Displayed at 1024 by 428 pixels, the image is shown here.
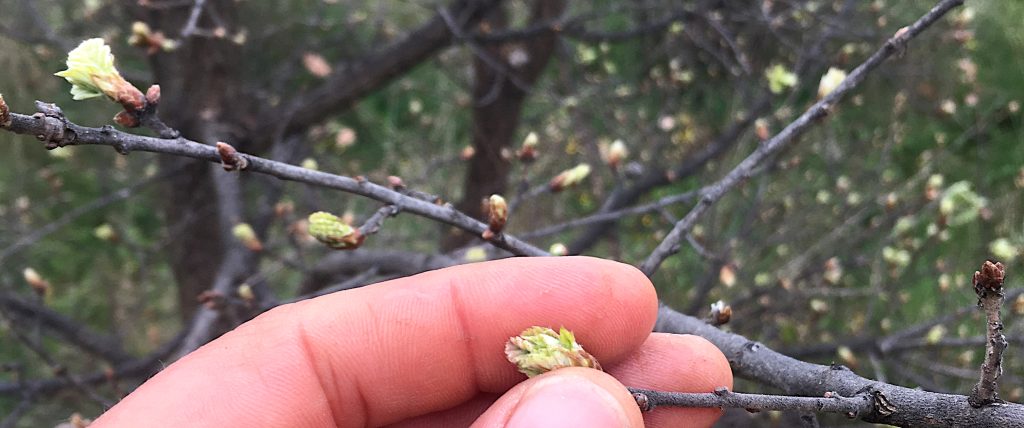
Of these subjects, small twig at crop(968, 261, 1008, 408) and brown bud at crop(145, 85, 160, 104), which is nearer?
small twig at crop(968, 261, 1008, 408)

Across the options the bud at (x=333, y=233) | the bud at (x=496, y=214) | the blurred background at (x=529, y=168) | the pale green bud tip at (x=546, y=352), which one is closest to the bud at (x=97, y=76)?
the bud at (x=333, y=233)

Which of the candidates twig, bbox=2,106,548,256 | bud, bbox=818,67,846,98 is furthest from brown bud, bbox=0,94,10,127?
bud, bbox=818,67,846,98

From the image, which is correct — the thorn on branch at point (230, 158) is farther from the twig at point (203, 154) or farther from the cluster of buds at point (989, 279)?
the cluster of buds at point (989, 279)

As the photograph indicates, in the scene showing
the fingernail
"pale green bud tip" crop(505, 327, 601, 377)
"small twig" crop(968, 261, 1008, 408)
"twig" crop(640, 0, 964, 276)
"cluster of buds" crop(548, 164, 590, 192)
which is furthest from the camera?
"cluster of buds" crop(548, 164, 590, 192)

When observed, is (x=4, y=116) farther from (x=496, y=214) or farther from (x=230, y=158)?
(x=496, y=214)

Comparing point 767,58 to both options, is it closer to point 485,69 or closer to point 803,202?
point 803,202

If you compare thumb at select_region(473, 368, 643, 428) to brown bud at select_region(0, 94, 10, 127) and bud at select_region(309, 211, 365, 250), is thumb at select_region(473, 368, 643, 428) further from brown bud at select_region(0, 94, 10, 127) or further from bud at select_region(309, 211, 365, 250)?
brown bud at select_region(0, 94, 10, 127)
